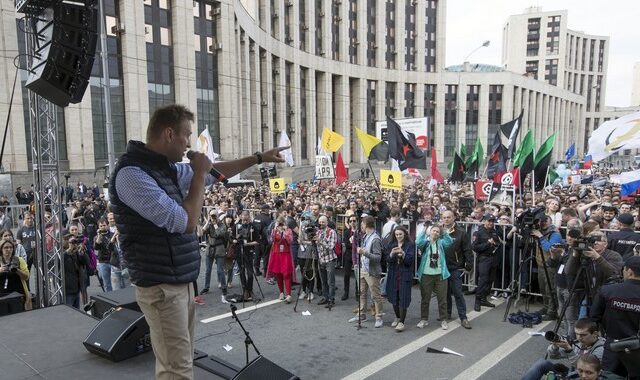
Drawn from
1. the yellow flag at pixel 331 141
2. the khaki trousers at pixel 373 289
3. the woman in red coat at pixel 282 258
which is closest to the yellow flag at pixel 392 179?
the yellow flag at pixel 331 141

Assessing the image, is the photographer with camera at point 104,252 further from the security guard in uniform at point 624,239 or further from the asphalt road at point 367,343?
the security guard in uniform at point 624,239

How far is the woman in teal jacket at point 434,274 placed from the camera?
7871mm

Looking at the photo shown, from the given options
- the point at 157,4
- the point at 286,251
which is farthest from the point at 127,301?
the point at 157,4

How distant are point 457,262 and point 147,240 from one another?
22.4 ft

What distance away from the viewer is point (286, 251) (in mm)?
9656

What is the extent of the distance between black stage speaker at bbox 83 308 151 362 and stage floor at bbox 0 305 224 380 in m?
0.08

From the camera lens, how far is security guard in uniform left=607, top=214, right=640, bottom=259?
7.00 metres

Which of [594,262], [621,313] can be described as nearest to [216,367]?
[621,313]

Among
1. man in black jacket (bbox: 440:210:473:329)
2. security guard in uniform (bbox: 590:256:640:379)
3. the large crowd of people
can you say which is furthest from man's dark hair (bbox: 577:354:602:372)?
man in black jacket (bbox: 440:210:473:329)

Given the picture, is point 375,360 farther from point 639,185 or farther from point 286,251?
point 639,185

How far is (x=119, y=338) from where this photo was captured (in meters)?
4.33

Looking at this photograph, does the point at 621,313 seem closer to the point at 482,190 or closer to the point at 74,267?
the point at 74,267

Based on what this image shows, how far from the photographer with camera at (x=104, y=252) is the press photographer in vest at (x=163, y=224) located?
686 centimetres

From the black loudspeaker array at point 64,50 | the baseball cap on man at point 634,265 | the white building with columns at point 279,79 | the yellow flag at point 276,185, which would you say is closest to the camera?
the baseball cap on man at point 634,265
